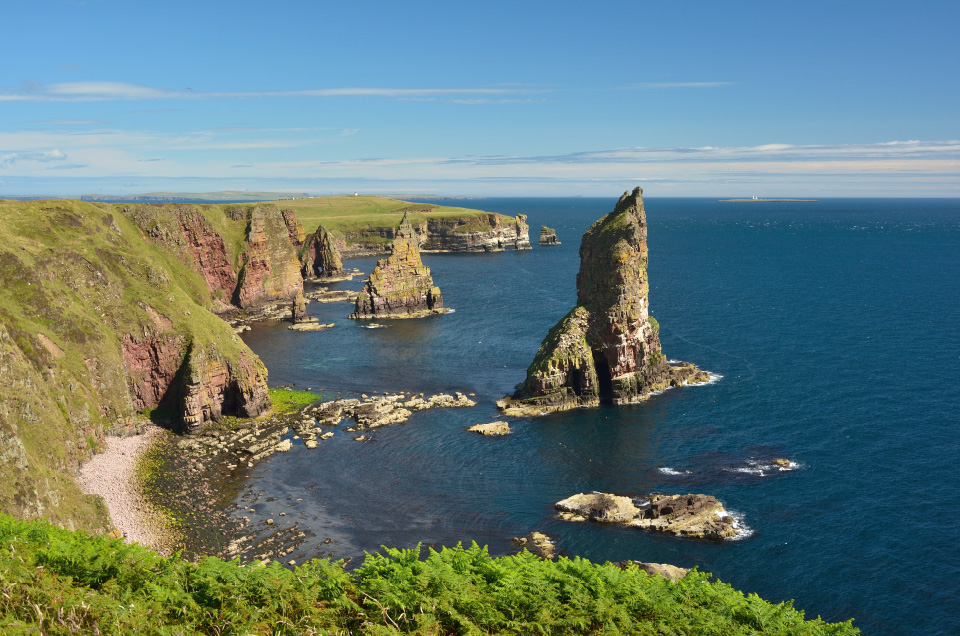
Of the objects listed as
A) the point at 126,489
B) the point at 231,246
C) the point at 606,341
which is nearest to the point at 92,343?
the point at 126,489

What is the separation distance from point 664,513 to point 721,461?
1659 centimetres

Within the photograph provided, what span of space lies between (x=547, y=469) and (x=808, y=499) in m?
27.2

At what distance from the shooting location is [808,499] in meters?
68.3

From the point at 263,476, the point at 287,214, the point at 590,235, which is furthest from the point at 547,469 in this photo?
→ the point at 287,214

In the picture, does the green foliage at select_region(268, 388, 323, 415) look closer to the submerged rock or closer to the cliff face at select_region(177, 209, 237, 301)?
the submerged rock

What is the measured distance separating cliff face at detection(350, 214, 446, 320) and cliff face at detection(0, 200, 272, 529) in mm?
62839

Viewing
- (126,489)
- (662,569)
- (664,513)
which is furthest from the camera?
(126,489)

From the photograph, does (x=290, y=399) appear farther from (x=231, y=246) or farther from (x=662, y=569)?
(x=231, y=246)

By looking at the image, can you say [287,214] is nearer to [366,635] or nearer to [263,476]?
[263,476]

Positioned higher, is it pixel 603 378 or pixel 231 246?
pixel 231 246

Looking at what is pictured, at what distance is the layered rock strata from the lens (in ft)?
206

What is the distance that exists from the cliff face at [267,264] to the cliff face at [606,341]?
90314 millimetres

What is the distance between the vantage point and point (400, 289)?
166250mm

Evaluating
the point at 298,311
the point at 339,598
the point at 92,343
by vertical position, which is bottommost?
the point at 339,598
